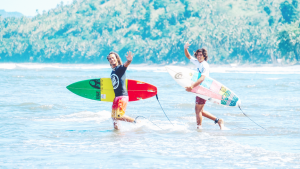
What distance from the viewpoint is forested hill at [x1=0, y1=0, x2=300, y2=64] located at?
9381 centimetres

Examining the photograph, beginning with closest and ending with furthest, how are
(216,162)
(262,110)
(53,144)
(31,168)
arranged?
(31,168), (216,162), (53,144), (262,110)

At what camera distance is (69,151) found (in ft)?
21.1

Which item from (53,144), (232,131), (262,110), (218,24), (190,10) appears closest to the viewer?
(53,144)

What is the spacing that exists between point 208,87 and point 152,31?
5249 inches

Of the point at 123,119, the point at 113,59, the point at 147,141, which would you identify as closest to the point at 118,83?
the point at 113,59

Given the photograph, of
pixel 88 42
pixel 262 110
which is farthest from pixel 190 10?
pixel 262 110

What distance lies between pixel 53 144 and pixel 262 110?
703 centimetres

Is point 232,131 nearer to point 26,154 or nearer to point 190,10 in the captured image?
point 26,154

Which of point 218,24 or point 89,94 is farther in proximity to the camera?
point 218,24

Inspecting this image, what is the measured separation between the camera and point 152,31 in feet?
462

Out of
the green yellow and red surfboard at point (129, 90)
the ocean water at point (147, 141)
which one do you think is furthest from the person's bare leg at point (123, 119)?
the green yellow and red surfboard at point (129, 90)

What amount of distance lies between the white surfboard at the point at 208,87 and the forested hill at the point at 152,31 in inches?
2685

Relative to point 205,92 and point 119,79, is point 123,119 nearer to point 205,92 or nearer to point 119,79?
point 119,79

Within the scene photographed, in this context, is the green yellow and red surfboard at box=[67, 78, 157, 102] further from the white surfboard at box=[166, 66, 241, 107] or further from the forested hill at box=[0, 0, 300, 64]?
the forested hill at box=[0, 0, 300, 64]
